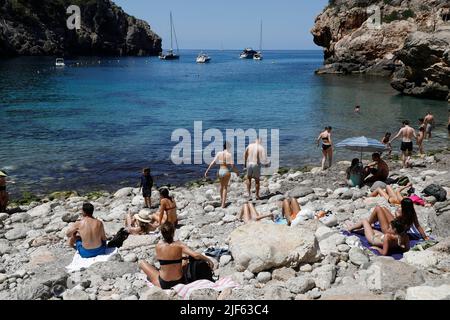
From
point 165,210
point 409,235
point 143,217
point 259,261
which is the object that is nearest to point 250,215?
point 165,210

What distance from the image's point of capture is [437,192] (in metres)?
12.1

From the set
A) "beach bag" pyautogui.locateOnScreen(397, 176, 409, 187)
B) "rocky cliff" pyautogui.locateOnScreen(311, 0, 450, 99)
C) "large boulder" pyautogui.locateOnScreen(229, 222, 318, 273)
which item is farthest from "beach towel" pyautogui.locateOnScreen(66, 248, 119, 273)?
"rocky cliff" pyautogui.locateOnScreen(311, 0, 450, 99)

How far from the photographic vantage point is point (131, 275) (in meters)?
8.73

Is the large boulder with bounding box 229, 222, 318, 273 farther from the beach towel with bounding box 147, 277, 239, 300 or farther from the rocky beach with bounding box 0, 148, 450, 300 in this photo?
the beach towel with bounding box 147, 277, 239, 300

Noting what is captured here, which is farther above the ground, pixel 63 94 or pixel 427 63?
pixel 427 63

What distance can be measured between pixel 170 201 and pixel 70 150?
50.4 feet

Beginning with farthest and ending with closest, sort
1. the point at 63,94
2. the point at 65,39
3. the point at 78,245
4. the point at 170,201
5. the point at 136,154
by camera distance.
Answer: the point at 65,39 → the point at 63,94 → the point at 136,154 → the point at 170,201 → the point at 78,245

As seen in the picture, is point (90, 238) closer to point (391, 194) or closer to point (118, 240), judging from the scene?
point (118, 240)

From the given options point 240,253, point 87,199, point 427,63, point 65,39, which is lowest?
point 87,199

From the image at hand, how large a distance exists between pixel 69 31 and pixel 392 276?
488 feet

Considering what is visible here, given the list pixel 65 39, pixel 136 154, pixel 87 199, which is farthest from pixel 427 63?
pixel 65 39
